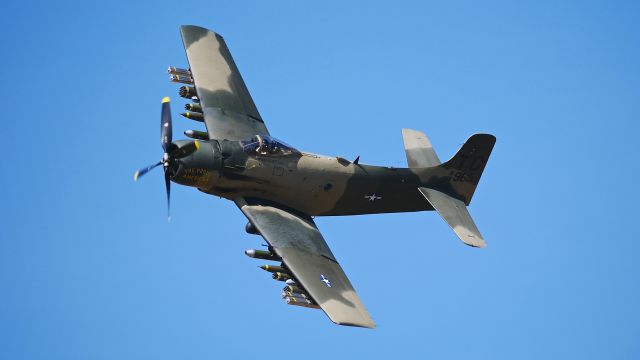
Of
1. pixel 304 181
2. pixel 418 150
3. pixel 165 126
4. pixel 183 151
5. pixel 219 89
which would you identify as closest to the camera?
pixel 183 151

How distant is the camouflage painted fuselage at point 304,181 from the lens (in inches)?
1356

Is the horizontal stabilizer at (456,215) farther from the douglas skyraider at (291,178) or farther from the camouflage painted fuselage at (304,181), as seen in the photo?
the camouflage painted fuselage at (304,181)

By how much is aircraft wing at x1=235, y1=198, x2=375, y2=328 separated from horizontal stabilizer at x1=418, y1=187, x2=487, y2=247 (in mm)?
4600

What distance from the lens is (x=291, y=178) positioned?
116 ft

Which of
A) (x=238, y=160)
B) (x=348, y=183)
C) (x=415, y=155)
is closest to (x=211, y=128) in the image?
(x=238, y=160)

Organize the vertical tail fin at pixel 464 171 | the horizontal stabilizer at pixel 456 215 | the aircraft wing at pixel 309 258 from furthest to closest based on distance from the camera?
1. the vertical tail fin at pixel 464 171
2. the horizontal stabilizer at pixel 456 215
3. the aircraft wing at pixel 309 258

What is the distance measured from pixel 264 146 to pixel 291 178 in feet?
4.55

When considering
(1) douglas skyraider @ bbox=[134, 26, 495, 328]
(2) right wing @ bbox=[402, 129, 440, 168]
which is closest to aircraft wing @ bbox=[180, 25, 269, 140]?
(1) douglas skyraider @ bbox=[134, 26, 495, 328]

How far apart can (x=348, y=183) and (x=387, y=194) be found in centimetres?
164

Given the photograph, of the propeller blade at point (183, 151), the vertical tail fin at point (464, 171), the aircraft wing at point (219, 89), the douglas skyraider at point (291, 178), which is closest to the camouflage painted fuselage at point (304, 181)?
the douglas skyraider at point (291, 178)

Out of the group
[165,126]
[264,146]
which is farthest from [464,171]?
[165,126]

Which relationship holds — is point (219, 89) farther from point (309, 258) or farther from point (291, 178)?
point (309, 258)

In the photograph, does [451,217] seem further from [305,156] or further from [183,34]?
[183,34]

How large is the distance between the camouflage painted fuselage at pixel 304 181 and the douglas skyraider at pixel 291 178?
0.11 feet
